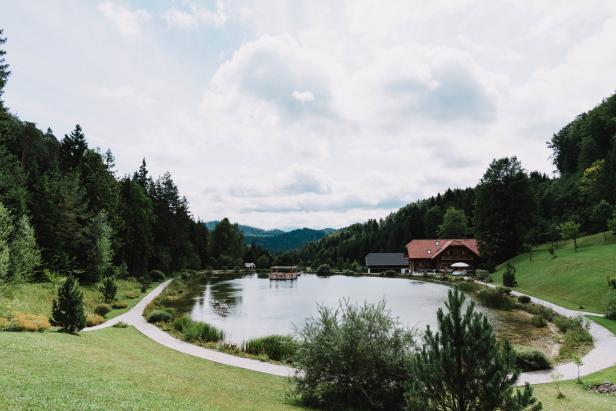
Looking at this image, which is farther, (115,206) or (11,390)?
(115,206)

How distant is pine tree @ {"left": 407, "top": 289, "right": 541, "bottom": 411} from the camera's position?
7.80m

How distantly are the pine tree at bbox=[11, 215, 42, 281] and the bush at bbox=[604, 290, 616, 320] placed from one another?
4005cm

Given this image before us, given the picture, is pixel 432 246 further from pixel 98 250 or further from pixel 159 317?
pixel 159 317

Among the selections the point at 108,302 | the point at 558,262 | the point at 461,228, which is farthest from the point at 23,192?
the point at 461,228

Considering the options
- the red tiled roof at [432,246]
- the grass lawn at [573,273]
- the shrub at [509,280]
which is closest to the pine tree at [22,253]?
the grass lawn at [573,273]

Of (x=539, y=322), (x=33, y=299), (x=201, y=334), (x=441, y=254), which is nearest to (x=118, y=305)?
(x=33, y=299)

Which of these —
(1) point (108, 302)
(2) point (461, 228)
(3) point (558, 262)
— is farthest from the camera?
(2) point (461, 228)

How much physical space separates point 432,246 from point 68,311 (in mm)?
77046

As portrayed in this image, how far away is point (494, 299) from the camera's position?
3941 cm

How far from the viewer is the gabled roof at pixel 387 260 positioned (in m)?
96.2

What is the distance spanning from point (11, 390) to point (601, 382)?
18050 mm

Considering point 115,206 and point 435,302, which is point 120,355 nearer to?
point 435,302

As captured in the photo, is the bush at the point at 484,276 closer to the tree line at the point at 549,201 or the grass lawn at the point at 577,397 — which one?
the tree line at the point at 549,201

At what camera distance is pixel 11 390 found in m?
8.88
